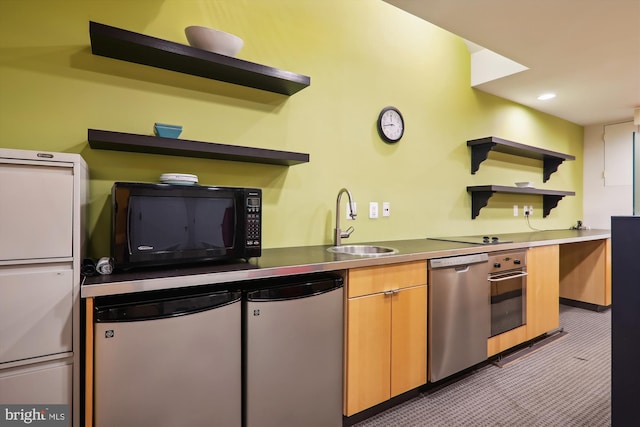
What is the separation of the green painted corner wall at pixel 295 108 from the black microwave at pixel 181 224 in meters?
0.40

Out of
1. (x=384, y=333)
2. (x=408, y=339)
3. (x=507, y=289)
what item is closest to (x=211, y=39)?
(x=384, y=333)

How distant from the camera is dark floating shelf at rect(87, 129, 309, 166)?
1.51 metres

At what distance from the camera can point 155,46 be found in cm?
156

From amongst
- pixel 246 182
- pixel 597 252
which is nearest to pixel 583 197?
pixel 597 252

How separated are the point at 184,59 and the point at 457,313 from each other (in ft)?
7.14

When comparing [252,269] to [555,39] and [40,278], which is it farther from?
[555,39]

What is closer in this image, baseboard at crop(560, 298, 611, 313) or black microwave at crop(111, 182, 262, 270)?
black microwave at crop(111, 182, 262, 270)

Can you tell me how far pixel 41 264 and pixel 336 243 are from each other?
1589 mm

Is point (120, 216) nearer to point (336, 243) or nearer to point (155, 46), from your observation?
point (155, 46)

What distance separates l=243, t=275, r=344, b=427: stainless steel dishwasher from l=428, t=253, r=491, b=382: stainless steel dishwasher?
2.32ft

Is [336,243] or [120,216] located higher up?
[120,216]

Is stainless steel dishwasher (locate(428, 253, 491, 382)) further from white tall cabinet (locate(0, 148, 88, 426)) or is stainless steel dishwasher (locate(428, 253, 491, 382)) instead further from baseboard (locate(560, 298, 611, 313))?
baseboard (locate(560, 298, 611, 313))

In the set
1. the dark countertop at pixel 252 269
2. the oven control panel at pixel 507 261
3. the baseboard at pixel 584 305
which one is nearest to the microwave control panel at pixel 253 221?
the dark countertop at pixel 252 269

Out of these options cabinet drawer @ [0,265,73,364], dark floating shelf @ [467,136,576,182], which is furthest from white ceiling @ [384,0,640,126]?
cabinet drawer @ [0,265,73,364]
